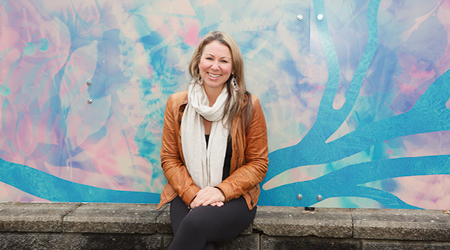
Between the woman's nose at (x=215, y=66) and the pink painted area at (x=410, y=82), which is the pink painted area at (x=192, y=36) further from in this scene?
the pink painted area at (x=410, y=82)

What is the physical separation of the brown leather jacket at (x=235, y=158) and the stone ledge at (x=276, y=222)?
31 cm

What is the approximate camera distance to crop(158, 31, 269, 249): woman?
7.19 feet

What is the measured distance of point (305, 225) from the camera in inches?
95.0

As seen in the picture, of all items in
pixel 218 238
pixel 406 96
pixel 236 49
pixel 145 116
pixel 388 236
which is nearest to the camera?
pixel 218 238

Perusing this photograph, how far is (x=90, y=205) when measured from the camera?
288cm

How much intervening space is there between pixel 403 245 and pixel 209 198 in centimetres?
141

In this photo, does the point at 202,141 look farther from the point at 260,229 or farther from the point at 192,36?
the point at 192,36

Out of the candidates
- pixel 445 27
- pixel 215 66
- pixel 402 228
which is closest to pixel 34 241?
pixel 215 66

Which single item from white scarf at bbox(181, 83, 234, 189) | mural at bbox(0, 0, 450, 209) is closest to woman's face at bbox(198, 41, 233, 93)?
white scarf at bbox(181, 83, 234, 189)

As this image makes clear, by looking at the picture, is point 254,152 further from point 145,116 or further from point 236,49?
point 145,116

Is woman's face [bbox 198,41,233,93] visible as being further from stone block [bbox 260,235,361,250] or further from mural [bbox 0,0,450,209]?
stone block [bbox 260,235,361,250]

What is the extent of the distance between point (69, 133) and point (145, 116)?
0.66 meters

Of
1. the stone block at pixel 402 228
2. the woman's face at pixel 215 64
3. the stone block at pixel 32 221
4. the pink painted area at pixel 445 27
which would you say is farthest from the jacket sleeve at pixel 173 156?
the pink painted area at pixel 445 27

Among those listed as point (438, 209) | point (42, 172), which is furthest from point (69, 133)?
point (438, 209)
